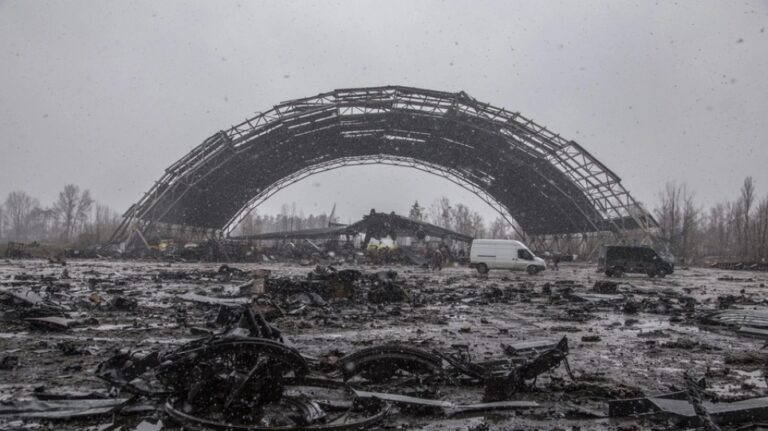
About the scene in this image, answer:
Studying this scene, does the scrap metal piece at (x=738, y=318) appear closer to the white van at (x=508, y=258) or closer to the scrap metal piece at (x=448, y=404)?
the scrap metal piece at (x=448, y=404)

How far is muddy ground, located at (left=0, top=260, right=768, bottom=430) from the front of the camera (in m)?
3.42

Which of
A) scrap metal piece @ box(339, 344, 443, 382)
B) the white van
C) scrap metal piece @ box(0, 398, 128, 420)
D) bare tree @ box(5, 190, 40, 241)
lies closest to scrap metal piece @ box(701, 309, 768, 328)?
scrap metal piece @ box(339, 344, 443, 382)

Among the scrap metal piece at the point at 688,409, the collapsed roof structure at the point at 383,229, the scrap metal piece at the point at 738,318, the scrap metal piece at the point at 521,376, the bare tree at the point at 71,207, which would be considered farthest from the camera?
the bare tree at the point at 71,207

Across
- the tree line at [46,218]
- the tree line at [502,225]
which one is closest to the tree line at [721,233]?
the tree line at [502,225]

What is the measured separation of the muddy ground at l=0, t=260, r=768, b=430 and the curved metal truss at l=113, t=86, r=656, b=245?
63.0ft

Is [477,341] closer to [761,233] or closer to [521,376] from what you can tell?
[521,376]

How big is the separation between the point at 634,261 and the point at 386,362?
23.4 metres

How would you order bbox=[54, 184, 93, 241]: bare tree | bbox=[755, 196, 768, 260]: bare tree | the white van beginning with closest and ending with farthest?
the white van → bbox=[755, 196, 768, 260]: bare tree → bbox=[54, 184, 93, 241]: bare tree

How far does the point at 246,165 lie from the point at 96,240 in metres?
16.1

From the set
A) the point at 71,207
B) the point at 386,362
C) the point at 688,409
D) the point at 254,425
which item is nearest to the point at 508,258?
the point at 386,362

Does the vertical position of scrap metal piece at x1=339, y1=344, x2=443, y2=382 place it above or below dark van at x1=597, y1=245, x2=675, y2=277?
below

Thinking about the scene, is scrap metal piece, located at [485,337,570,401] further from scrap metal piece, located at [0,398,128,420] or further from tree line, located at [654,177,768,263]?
tree line, located at [654,177,768,263]

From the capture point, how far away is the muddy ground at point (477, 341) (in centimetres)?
342

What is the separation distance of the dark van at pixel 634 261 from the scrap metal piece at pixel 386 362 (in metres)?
21.9
